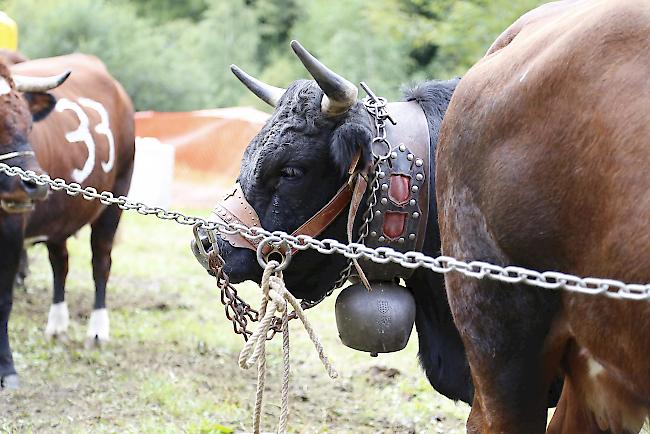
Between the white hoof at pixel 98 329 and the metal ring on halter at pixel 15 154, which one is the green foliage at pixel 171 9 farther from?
the metal ring on halter at pixel 15 154

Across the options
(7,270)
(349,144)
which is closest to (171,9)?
(7,270)

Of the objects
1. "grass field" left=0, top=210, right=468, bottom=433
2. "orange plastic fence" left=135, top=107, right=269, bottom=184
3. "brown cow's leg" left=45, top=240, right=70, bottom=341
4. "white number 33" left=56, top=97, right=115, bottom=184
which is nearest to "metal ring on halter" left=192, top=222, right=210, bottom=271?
"grass field" left=0, top=210, right=468, bottom=433

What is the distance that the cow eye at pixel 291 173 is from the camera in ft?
11.1

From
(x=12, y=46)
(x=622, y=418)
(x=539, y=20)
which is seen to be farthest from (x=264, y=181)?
(x=12, y=46)

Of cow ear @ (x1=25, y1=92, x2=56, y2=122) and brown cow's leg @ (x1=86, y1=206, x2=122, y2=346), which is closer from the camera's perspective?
cow ear @ (x1=25, y1=92, x2=56, y2=122)

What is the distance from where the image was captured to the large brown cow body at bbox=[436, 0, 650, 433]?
2039mm

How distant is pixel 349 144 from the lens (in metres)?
3.28

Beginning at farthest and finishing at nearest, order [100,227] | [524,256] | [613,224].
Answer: [100,227] → [524,256] → [613,224]

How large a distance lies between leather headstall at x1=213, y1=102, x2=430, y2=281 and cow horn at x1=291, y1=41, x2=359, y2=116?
222mm

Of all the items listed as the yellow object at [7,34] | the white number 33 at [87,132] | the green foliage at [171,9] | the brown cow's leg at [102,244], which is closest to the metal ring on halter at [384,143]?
the white number 33 at [87,132]

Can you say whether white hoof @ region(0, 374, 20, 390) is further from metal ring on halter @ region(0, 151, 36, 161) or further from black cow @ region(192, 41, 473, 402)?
black cow @ region(192, 41, 473, 402)

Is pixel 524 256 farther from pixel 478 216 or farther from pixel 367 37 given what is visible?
pixel 367 37

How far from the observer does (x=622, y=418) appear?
2.35 meters

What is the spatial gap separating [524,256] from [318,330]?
5.05 metres
